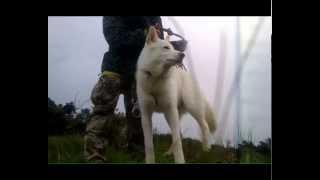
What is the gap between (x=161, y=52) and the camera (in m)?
5.64

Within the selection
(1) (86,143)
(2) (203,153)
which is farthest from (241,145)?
(1) (86,143)

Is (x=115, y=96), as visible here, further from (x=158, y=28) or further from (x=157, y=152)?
(x=158, y=28)

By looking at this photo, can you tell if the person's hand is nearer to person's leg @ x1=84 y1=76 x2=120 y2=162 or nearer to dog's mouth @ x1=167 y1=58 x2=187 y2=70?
dog's mouth @ x1=167 y1=58 x2=187 y2=70

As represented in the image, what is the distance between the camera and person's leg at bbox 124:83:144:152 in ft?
18.7

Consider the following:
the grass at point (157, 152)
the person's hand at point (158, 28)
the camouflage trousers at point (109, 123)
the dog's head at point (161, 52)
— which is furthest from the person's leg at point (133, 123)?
the person's hand at point (158, 28)

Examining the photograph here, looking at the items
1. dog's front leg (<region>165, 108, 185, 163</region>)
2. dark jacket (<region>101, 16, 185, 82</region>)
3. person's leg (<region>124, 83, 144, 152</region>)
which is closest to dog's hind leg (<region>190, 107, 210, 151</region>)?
dog's front leg (<region>165, 108, 185, 163</region>)

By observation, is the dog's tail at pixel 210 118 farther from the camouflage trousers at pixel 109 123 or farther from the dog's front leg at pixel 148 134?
the camouflage trousers at pixel 109 123

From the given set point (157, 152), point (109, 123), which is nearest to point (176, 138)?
point (157, 152)

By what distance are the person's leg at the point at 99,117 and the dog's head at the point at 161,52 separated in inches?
19.9

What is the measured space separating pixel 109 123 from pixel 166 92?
0.65m

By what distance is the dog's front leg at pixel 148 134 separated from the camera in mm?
5672
